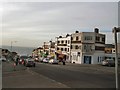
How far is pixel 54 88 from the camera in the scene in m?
17.7

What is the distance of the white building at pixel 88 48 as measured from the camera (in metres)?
89.6

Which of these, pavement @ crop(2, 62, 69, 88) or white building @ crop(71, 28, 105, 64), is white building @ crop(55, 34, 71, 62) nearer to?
white building @ crop(71, 28, 105, 64)

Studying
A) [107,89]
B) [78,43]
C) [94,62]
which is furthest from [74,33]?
[107,89]

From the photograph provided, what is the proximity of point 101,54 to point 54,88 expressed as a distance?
77.8 metres

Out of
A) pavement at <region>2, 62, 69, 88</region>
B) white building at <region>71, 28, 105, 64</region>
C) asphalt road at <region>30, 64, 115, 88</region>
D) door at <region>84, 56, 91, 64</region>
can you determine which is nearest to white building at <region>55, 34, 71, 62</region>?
white building at <region>71, 28, 105, 64</region>

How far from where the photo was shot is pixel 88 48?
90.6m

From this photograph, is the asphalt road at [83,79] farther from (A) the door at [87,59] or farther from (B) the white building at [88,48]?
(B) the white building at [88,48]

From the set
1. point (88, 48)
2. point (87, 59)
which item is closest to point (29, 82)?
point (87, 59)

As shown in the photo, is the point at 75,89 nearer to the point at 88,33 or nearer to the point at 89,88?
the point at 89,88

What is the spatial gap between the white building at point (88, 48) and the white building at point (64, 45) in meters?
8.06

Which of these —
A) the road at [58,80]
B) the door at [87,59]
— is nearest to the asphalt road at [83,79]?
the road at [58,80]

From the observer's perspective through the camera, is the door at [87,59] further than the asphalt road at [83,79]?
Yes

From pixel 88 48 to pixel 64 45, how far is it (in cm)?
2246

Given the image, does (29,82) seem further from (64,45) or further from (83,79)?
(64,45)
